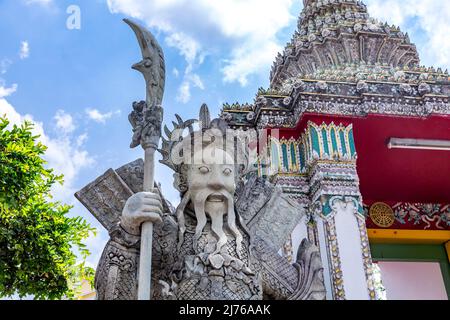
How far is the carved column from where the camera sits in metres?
6.42

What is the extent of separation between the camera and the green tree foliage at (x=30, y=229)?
7.88 m

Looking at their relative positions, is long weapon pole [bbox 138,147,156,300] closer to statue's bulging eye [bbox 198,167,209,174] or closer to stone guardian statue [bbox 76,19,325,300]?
stone guardian statue [bbox 76,19,325,300]

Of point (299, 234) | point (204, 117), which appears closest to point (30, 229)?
point (299, 234)

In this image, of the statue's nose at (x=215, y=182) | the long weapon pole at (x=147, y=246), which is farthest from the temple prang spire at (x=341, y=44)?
the long weapon pole at (x=147, y=246)

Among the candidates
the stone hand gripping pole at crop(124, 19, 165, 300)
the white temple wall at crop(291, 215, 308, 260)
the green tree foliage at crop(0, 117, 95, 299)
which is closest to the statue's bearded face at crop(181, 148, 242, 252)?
the stone hand gripping pole at crop(124, 19, 165, 300)

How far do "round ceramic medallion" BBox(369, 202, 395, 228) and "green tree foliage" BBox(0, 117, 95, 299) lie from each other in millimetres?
5162

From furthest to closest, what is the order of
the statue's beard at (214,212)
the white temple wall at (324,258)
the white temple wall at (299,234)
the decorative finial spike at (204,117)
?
the white temple wall at (299,234), the white temple wall at (324,258), the decorative finial spike at (204,117), the statue's beard at (214,212)

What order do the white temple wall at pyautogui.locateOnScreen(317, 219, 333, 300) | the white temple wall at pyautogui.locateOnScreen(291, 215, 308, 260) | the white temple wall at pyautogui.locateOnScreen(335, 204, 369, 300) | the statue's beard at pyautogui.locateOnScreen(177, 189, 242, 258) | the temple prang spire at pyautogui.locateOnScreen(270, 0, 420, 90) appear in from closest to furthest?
the statue's beard at pyautogui.locateOnScreen(177, 189, 242, 258)
the white temple wall at pyautogui.locateOnScreen(335, 204, 369, 300)
the white temple wall at pyautogui.locateOnScreen(317, 219, 333, 300)
the white temple wall at pyautogui.locateOnScreen(291, 215, 308, 260)
the temple prang spire at pyautogui.locateOnScreen(270, 0, 420, 90)

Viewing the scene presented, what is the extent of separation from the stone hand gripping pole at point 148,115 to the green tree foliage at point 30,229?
512 centimetres

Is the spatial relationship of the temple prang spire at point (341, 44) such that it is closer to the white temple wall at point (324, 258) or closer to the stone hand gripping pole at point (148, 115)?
the white temple wall at point (324, 258)

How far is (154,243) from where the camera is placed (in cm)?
330

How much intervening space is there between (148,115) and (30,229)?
5.63m
